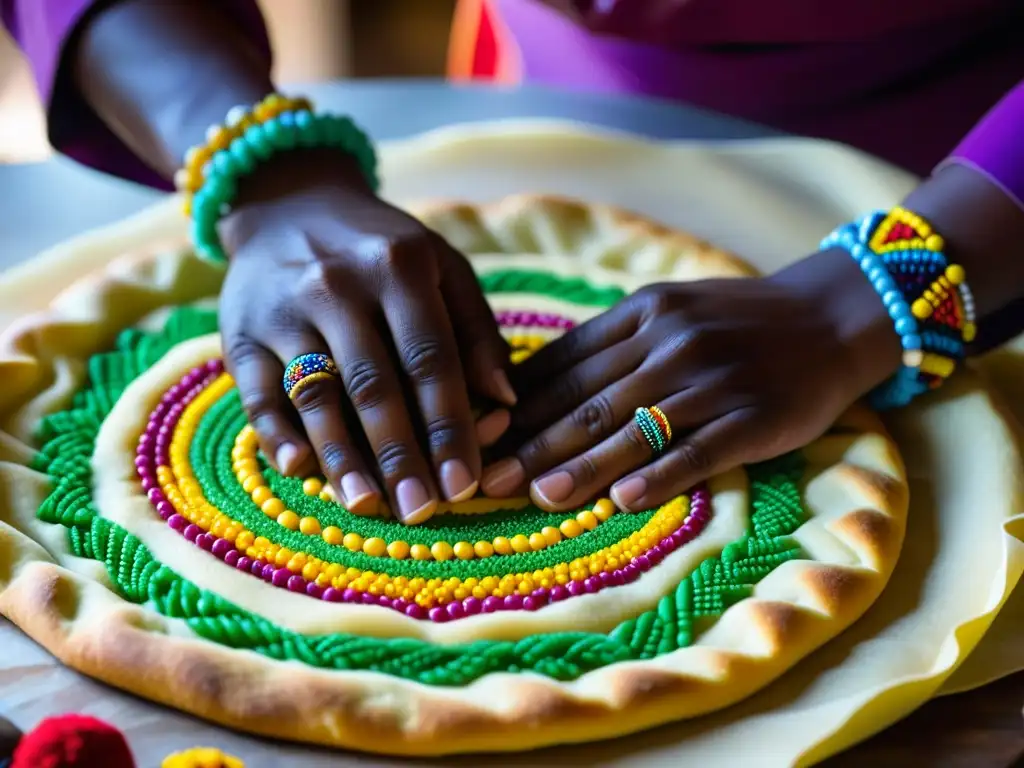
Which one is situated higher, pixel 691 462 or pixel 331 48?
pixel 691 462

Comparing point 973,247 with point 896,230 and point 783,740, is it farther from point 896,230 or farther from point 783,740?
point 783,740

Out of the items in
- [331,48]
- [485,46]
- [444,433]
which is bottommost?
[331,48]

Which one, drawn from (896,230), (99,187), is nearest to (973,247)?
(896,230)

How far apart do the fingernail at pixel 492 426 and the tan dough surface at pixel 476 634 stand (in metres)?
0.14

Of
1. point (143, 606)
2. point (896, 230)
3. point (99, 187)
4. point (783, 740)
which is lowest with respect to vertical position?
point (99, 187)

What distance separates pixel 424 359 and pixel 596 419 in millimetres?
112

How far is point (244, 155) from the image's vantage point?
0.82 metres

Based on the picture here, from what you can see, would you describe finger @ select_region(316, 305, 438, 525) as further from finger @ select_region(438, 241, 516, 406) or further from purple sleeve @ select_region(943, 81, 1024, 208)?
purple sleeve @ select_region(943, 81, 1024, 208)

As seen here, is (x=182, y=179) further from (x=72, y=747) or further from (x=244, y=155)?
(x=72, y=747)

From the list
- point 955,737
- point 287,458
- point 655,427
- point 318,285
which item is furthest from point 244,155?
point 955,737

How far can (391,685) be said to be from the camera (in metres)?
0.53

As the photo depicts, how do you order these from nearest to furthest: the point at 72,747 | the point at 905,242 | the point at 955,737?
the point at 72,747 < the point at 955,737 < the point at 905,242

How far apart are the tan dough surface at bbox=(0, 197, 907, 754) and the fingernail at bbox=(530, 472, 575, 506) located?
0.07 meters

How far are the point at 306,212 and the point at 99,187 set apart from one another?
0.35 meters
